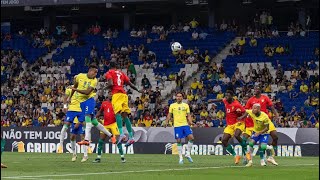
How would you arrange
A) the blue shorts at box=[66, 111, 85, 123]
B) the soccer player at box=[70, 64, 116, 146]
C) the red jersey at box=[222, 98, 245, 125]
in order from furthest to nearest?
the red jersey at box=[222, 98, 245, 125] → the blue shorts at box=[66, 111, 85, 123] → the soccer player at box=[70, 64, 116, 146]

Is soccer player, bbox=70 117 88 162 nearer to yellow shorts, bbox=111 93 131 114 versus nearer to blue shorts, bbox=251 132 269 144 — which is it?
yellow shorts, bbox=111 93 131 114

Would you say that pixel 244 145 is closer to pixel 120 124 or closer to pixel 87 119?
pixel 120 124

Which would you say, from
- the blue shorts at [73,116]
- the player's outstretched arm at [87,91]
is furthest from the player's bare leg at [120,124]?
the blue shorts at [73,116]

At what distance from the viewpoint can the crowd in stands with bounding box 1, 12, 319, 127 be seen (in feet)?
144

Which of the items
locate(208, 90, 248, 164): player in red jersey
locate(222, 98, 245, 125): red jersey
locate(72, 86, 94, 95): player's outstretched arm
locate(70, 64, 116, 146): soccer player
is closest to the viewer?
locate(72, 86, 94, 95): player's outstretched arm

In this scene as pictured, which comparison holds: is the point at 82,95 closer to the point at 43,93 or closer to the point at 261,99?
the point at 261,99

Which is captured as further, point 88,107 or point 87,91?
point 88,107

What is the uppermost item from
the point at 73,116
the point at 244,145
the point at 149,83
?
the point at 149,83

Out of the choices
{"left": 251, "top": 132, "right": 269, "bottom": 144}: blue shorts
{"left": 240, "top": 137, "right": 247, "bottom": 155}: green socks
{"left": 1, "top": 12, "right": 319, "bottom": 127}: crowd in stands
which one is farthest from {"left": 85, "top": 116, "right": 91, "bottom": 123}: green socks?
{"left": 1, "top": 12, "right": 319, "bottom": 127}: crowd in stands

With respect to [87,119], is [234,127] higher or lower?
lower

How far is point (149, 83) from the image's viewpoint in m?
49.2

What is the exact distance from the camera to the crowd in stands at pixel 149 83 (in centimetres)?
4400

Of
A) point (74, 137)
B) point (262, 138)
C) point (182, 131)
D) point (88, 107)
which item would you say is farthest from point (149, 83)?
point (262, 138)

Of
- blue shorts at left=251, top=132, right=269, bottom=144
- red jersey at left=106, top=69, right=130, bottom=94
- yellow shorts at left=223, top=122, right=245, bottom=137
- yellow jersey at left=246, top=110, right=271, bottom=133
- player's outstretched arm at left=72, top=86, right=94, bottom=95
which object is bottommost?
blue shorts at left=251, top=132, right=269, bottom=144
